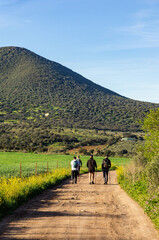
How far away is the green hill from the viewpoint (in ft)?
320

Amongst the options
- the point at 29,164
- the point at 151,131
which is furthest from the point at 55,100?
the point at 151,131

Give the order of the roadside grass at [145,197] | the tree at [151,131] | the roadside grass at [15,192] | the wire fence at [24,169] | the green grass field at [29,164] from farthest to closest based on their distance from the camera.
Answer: the green grass field at [29,164], the wire fence at [24,169], the tree at [151,131], the roadside grass at [15,192], the roadside grass at [145,197]

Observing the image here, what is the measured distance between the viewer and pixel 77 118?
3935 inches

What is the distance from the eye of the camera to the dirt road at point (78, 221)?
8.23m

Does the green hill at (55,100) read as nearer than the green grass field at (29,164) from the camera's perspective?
No

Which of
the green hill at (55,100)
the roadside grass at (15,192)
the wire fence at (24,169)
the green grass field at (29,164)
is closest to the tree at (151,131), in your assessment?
the wire fence at (24,169)

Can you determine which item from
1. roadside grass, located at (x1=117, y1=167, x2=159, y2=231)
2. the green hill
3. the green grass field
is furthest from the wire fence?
the green hill

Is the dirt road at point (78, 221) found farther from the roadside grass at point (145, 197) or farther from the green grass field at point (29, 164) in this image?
the green grass field at point (29, 164)

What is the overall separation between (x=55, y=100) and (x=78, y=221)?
111210mm

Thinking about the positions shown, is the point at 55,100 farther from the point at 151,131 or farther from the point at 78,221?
the point at 78,221

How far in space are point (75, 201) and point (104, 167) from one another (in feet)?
26.1

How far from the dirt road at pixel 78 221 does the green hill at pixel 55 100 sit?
2636 inches

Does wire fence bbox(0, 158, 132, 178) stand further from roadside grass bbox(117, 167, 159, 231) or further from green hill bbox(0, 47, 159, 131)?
green hill bbox(0, 47, 159, 131)

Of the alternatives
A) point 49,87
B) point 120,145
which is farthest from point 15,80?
point 120,145
